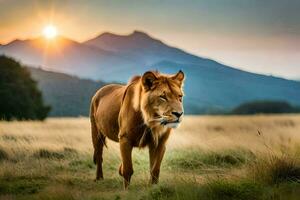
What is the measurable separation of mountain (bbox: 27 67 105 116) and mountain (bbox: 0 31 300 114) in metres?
28.2

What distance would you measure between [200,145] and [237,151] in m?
1.31

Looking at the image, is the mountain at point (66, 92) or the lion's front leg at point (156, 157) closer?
the lion's front leg at point (156, 157)

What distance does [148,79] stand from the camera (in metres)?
10.3

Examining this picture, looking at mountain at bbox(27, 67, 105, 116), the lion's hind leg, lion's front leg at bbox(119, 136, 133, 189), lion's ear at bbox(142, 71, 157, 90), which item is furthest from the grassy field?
mountain at bbox(27, 67, 105, 116)

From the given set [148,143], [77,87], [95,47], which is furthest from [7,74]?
[95,47]

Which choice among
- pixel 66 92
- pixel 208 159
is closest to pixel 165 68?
pixel 66 92

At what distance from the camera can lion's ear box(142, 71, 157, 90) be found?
10.3 m

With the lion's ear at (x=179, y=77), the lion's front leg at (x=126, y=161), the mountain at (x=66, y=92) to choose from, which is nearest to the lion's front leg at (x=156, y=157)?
the lion's front leg at (x=126, y=161)

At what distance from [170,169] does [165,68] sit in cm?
13811

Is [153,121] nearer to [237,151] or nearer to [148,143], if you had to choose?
[148,143]

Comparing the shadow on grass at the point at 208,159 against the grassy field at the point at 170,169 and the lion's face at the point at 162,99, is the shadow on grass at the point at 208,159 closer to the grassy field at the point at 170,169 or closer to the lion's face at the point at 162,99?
the grassy field at the point at 170,169

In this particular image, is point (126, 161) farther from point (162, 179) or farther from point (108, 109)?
point (108, 109)

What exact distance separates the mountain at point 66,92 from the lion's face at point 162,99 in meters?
72.7

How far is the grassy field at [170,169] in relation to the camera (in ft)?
30.1
